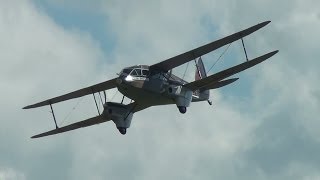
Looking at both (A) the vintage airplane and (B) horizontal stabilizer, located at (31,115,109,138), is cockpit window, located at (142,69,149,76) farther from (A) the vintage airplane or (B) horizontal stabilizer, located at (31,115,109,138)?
(B) horizontal stabilizer, located at (31,115,109,138)

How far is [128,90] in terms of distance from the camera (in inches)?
3000

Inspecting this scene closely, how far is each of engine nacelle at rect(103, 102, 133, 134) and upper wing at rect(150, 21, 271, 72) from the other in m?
5.55

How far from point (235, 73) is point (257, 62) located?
2.36m

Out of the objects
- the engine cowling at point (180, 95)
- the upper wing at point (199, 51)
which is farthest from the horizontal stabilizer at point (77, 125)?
the upper wing at point (199, 51)

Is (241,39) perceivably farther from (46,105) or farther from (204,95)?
(46,105)

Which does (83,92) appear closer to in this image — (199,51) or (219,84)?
(219,84)

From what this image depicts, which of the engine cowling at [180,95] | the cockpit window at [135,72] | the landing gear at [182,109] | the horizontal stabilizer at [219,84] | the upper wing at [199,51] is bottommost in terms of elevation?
the landing gear at [182,109]

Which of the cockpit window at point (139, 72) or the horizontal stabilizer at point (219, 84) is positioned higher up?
the cockpit window at point (139, 72)

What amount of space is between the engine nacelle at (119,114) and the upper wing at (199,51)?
5.55m

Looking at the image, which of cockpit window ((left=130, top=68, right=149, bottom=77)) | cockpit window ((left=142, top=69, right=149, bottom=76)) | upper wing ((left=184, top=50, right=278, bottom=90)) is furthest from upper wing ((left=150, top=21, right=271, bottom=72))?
upper wing ((left=184, top=50, right=278, bottom=90))

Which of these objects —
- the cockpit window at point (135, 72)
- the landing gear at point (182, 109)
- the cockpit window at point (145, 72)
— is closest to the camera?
the cockpit window at point (135, 72)

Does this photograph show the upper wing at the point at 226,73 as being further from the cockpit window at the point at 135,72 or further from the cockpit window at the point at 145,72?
the cockpit window at the point at 135,72

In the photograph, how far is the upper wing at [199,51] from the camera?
73.5 meters

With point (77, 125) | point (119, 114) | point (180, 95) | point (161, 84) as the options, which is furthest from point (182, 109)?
point (77, 125)
